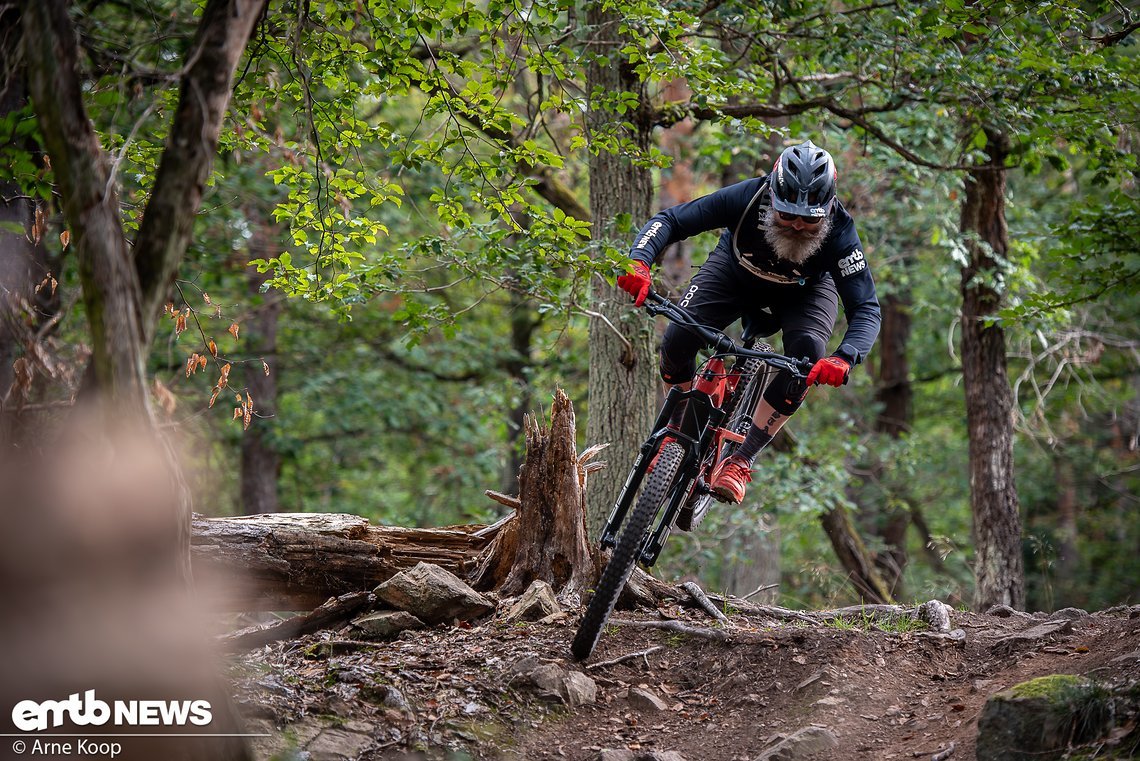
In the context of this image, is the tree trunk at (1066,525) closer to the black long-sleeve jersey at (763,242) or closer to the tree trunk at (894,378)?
the tree trunk at (894,378)

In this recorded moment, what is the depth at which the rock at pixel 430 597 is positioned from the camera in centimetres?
543

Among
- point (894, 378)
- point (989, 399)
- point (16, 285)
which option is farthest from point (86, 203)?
point (894, 378)

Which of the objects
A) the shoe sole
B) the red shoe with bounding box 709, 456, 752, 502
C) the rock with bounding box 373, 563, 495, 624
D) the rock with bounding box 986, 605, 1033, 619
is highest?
the red shoe with bounding box 709, 456, 752, 502

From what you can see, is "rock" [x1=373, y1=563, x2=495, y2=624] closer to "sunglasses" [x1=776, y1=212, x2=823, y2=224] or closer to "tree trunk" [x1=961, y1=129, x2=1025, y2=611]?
"sunglasses" [x1=776, y1=212, x2=823, y2=224]

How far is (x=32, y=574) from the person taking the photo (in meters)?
3.47

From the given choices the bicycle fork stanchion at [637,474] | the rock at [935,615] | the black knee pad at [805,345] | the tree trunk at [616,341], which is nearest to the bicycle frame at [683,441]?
the bicycle fork stanchion at [637,474]

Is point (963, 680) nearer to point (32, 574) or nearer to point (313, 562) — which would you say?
point (313, 562)

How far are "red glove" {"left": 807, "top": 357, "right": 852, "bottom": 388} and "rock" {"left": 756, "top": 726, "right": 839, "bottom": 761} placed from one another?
1.61 meters

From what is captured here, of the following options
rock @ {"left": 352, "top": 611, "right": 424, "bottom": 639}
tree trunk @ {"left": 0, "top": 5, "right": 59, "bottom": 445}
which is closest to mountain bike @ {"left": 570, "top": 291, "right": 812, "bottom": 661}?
rock @ {"left": 352, "top": 611, "right": 424, "bottom": 639}

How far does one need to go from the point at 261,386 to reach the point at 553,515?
8.58 m

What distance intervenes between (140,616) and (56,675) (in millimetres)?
508

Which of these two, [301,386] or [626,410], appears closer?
[626,410]

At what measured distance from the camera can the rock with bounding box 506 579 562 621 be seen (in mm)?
5492

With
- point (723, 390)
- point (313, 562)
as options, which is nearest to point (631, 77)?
point (723, 390)
